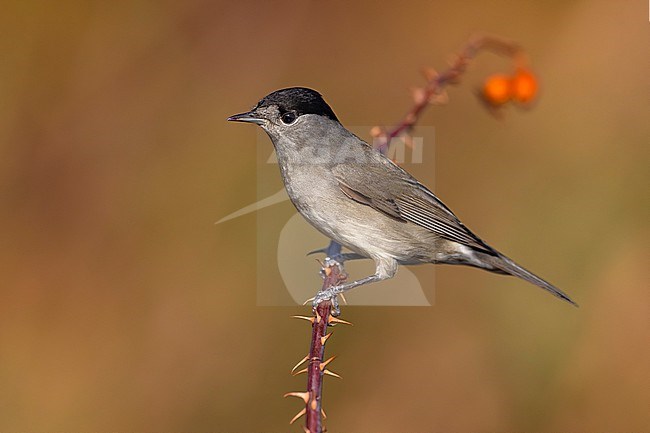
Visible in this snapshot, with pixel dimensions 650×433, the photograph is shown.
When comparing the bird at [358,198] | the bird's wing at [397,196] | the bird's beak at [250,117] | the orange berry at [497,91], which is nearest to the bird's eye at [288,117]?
the bird at [358,198]

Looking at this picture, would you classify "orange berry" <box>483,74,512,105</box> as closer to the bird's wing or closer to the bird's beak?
the bird's wing

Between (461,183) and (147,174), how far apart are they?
7.45 feet

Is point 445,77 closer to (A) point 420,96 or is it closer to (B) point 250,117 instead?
(A) point 420,96

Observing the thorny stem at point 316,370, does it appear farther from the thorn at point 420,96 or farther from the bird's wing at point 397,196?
the bird's wing at point 397,196

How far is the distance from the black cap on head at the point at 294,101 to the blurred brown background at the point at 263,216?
3.56 feet

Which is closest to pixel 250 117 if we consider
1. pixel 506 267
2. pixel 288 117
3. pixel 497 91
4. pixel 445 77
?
pixel 288 117

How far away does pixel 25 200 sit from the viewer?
5.37m

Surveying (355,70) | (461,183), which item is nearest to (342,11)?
(355,70)

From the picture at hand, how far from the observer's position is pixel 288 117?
409 cm

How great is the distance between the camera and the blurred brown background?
4961mm

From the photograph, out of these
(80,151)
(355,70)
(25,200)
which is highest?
(355,70)

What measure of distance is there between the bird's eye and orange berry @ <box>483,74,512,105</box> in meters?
1.06

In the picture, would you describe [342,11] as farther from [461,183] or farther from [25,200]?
[25,200]

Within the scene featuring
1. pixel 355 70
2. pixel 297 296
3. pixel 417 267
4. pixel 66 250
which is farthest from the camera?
pixel 355 70
